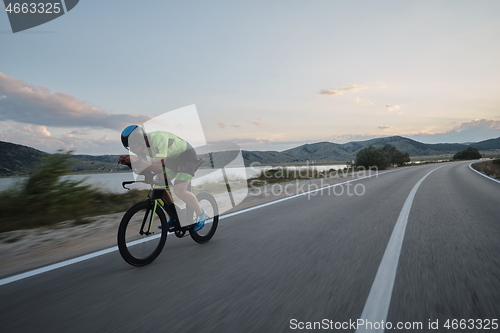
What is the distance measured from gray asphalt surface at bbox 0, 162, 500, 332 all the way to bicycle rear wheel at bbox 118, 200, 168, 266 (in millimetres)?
158

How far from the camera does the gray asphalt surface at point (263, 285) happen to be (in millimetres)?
2197

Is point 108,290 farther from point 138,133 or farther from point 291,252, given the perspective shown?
point 291,252

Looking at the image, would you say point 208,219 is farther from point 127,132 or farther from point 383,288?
point 383,288

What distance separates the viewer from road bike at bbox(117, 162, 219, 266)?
335 centimetres

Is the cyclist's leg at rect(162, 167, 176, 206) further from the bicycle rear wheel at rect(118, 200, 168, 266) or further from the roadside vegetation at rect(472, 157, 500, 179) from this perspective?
the roadside vegetation at rect(472, 157, 500, 179)

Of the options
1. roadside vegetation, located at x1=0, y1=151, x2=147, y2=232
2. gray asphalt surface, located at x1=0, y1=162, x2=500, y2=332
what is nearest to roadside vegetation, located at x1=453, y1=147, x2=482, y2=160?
gray asphalt surface, located at x1=0, y1=162, x2=500, y2=332

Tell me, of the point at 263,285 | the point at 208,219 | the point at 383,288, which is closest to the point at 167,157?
the point at 208,219

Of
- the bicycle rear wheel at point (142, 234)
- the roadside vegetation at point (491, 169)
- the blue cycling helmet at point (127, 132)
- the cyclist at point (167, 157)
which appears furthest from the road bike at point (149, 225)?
the roadside vegetation at point (491, 169)

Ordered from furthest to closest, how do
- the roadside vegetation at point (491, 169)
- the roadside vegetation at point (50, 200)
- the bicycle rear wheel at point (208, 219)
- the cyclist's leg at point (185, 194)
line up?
1. the roadside vegetation at point (491, 169)
2. the roadside vegetation at point (50, 200)
3. the bicycle rear wheel at point (208, 219)
4. the cyclist's leg at point (185, 194)

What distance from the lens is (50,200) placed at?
22.8ft

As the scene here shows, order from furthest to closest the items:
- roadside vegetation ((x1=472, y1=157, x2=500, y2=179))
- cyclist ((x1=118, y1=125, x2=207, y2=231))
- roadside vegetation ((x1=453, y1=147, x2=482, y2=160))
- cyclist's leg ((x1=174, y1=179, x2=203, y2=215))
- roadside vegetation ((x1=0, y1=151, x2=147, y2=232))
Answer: roadside vegetation ((x1=453, y1=147, x2=482, y2=160)), roadside vegetation ((x1=472, y1=157, x2=500, y2=179)), roadside vegetation ((x1=0, y1=151, x2=147, y2=232)), cyclist's leg ((x1=174, y1=179, x2=203, y2=215)), cyclist ((x1=118, y1=125, x2=207, y2=231))

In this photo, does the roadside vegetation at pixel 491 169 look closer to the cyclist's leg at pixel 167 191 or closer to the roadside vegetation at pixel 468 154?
the cyclist's leg at pixel 167 191

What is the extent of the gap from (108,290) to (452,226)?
5.75 meters

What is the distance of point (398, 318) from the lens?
214 centimetres
